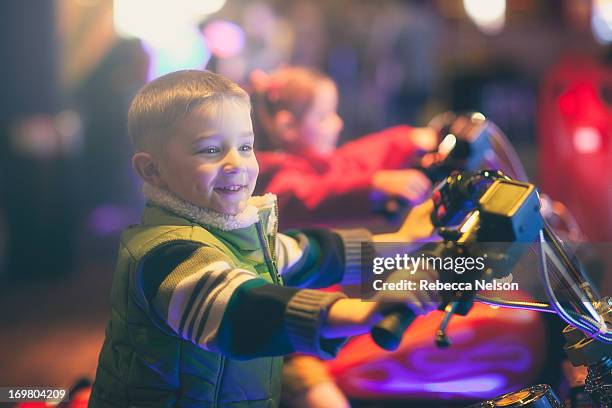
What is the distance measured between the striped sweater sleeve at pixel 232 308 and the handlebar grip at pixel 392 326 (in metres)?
0.07

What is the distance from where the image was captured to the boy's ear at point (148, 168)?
0.97m

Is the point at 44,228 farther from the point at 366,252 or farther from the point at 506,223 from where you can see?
the point at 506,223

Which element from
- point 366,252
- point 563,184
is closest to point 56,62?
point 563,184

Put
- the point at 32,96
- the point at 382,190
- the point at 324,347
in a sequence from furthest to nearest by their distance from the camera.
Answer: the point at 32,96 < the point at 382,190 < the point at 324,347

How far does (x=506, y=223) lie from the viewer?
2.76 feet

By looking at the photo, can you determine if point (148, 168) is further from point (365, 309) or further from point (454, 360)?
point (454, 360)

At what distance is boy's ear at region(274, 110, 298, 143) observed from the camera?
1523 millimetres

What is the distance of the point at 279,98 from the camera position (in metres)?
1.55

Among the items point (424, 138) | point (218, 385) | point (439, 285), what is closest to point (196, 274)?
point (218, 385)

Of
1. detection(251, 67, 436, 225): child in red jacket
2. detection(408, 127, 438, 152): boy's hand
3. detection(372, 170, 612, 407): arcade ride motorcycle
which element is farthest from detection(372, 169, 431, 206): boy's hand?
detection(372, 170, 612, 407): arcade ride motorcycle

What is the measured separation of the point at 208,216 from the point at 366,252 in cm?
29

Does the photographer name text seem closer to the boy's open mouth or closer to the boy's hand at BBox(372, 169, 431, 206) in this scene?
the boy's open mouth

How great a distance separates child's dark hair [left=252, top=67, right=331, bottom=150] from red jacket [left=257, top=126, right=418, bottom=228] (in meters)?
0.05

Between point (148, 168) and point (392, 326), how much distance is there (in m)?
0.38
